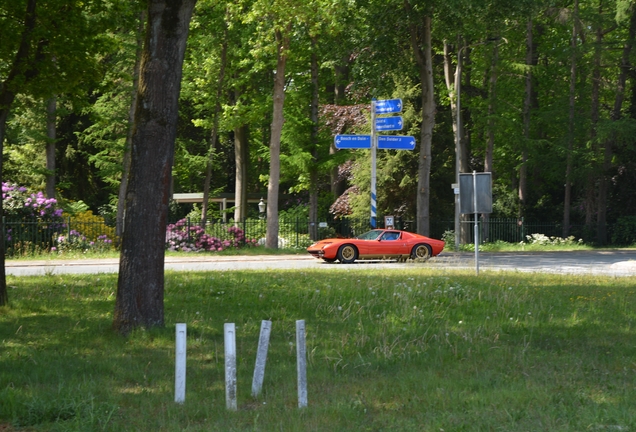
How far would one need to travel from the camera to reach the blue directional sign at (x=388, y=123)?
2647 cm

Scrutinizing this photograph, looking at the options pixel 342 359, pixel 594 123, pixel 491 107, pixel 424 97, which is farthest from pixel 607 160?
pixel 342 359

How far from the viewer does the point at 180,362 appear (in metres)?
7.04

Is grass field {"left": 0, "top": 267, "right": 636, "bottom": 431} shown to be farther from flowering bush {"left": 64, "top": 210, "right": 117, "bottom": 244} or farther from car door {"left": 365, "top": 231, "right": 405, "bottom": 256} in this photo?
flowering bush {"left": 64, "top": 210, "right": 117, "bottom": 244}

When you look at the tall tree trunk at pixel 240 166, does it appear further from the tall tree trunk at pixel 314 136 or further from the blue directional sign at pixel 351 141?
the blue directional sign at pixel 351 141

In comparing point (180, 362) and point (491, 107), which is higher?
point (491, 107)

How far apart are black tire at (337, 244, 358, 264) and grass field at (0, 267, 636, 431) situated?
1105 centimetres

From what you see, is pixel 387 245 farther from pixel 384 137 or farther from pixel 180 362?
pixel 180 362

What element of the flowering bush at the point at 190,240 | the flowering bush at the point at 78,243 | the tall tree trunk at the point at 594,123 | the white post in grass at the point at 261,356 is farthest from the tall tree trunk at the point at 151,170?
the tall tree trunk at the point at 594,123

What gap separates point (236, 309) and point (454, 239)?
83.7 ft

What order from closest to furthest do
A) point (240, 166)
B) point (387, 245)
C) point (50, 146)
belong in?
point (387, 245) → point (50, 146) → point (240, 166)

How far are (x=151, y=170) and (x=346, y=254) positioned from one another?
1696 cm

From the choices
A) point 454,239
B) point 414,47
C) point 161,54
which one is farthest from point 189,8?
point 454,239

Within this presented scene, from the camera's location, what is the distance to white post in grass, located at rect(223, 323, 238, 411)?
22.0ft

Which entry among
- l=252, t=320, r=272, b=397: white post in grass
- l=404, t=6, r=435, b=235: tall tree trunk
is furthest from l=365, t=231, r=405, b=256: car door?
l=252, t=320, r=272, b=397: white post in grass
